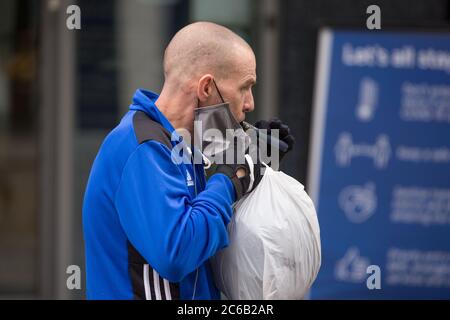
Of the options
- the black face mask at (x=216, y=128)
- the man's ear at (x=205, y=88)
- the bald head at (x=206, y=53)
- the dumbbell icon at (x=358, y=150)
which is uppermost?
the bald head at (x=206, y=53)

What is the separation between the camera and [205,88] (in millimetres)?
2713

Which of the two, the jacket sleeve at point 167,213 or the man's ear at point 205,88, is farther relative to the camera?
the man's ear at point 205,88

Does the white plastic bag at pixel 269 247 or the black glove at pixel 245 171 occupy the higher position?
the black glove at pixel 245 171

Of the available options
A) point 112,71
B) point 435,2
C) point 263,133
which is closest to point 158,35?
point 112,71

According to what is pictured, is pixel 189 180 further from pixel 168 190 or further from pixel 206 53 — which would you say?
pixel 206 53

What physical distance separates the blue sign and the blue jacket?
3.12 meters

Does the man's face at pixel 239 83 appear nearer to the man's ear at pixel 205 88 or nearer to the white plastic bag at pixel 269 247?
the man's ear at pixel 205 88

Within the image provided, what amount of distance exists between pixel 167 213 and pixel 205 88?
465mm

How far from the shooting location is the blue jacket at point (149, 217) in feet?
8.14

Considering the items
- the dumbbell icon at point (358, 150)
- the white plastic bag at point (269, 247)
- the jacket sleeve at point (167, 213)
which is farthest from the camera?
the dumbbell icon at point (358, 150)

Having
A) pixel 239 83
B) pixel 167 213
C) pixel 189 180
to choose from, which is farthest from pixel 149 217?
pixel 239 83

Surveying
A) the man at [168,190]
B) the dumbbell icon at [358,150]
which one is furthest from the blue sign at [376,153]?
the man at [168,190]

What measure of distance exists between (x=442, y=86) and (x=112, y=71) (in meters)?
2.44

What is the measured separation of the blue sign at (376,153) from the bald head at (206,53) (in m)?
3.14
